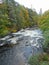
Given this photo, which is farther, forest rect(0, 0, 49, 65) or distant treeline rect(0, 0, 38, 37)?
distant treeline rect(0, 0, 38, 37)

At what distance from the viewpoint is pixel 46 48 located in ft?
76.5

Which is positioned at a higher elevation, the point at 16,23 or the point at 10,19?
the point at 10,19

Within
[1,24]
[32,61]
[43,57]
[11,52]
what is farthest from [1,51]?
[32,61]

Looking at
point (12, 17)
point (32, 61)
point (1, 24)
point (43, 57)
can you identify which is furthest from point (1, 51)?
point (12, 17)

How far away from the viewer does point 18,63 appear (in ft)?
68.1

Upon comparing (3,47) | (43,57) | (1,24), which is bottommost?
(3,47)

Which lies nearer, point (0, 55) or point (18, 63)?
point (18, 63)

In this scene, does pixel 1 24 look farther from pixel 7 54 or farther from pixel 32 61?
pixel 32 61

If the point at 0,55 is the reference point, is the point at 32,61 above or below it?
above

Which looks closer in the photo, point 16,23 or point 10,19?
point 10,19

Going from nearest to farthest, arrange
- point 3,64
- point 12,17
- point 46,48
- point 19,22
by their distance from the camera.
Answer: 1. point 3,64
2. point 46,48
3. point 12,17
4. point 19,22

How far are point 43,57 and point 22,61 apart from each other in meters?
4.13

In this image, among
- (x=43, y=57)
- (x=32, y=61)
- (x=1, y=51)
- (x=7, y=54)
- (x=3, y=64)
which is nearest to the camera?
(x=32, y=61)

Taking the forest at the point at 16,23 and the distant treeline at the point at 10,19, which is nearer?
the forest at the point at 16,23
